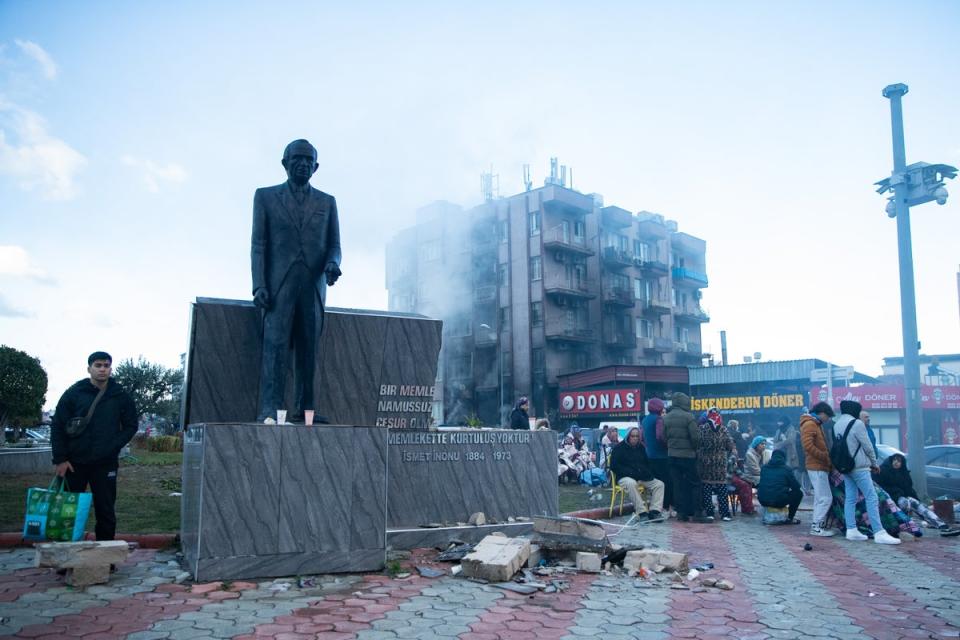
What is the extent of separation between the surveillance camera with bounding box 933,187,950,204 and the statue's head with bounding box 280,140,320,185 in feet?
36.9

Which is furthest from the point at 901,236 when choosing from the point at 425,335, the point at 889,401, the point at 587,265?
the point at 587,265

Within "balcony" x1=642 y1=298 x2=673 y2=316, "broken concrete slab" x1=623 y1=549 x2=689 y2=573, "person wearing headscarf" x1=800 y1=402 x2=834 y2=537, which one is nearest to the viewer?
"broken concrete slab" x1=623 y1=549 x2=689 y2=573

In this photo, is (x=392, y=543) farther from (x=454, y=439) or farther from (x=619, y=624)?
(x=619, y=624)

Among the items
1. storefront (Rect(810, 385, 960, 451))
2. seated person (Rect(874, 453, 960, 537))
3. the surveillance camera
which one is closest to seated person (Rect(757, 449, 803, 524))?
seated person (Rect(874, 453, 960, 537))

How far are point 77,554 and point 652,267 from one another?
149ft

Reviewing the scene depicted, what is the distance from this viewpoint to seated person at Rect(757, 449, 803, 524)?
1025cm

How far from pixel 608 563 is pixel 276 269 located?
4.11m

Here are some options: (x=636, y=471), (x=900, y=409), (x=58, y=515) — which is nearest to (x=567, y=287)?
(x=900, y=409)

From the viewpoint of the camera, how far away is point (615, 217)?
150ft

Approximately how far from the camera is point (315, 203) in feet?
24.1

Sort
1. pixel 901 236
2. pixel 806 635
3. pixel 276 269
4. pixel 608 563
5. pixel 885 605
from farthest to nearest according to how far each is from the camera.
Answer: pixel 901 236 → pixel 276 269 → pixel 608 563 → pixel 885 605 → pixel 806 635

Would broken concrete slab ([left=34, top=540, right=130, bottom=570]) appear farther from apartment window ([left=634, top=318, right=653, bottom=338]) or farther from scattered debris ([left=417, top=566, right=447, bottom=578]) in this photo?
apartment window ([left=634, top=318, right=653, bottom=338])

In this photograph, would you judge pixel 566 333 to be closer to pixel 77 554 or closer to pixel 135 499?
pixel 135 499

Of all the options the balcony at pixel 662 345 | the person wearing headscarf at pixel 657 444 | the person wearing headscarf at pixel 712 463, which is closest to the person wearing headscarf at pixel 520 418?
the person wearing headscarf at pixel 657 444
